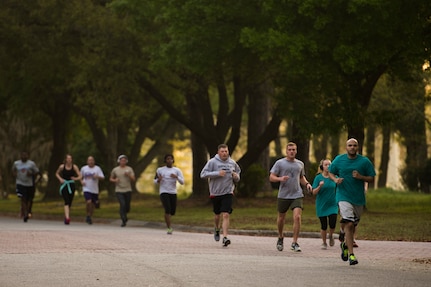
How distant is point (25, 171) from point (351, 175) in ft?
57.1

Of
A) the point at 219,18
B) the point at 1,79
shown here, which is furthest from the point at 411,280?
the point at 1,79

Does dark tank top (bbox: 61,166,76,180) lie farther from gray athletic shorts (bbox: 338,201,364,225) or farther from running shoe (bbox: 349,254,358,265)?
running shoe (bbox: 349,254,358,265)

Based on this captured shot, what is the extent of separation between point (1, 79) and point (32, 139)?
17.1m

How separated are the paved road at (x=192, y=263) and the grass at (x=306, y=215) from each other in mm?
2718

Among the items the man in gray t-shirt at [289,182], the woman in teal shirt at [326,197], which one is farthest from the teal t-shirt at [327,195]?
the man in gray t-shirt at [289,182]

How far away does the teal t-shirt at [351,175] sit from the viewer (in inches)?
611

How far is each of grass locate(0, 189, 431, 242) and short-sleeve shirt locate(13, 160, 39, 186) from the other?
334 cm

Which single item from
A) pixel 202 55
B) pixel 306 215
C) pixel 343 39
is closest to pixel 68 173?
pixel 202 55

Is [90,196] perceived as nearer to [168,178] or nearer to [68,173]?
[68,173]

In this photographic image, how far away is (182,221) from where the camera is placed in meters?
29.9

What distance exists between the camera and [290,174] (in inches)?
747

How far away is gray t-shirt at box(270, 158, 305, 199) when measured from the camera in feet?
62.1

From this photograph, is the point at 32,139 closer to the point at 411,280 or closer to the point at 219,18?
the point at 219,18

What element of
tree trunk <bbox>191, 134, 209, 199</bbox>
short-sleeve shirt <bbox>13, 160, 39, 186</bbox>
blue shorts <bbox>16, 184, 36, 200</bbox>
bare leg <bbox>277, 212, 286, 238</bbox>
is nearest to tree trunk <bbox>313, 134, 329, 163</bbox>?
tree trunk <bbox>191, 134, 209, 199</bbox>
